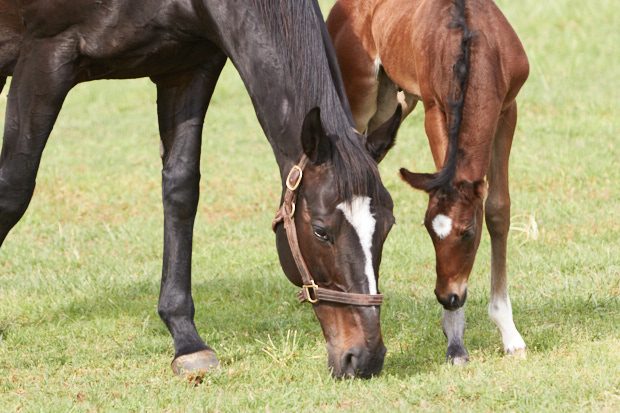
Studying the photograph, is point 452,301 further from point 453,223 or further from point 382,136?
point 382,136

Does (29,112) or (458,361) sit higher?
(29,112)

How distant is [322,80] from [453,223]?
90cm

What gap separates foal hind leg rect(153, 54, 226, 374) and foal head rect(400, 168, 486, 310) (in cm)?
120

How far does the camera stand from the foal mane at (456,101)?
17.2ft

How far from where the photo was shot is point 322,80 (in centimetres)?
494

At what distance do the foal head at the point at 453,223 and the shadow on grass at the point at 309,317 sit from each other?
1.36 feet

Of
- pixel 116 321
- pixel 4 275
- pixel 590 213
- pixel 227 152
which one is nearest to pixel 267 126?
pixel 116 321

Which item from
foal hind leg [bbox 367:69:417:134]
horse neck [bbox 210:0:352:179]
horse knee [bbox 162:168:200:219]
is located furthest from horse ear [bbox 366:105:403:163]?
foal hind leg [bbox 367:69:417:134]

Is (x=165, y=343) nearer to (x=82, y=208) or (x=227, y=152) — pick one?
(x=82, y=208)

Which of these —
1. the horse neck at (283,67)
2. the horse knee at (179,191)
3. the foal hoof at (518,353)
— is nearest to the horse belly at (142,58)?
the horse neck at (283,67)

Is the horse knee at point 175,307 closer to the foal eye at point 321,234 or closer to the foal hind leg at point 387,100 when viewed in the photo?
the foal eye at point 321,234

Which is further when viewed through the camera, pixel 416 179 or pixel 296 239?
pixel 416 179

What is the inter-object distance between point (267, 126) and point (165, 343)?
1.57m

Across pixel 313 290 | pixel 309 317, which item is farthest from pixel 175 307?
pixel 313 290
